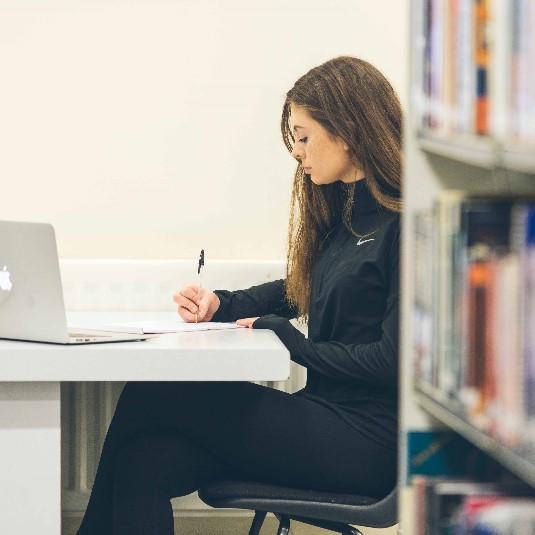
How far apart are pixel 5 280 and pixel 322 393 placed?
64 cm

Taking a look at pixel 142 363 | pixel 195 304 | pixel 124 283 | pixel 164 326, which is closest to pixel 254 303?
pixel 195 304

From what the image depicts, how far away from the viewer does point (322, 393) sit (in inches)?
77.2

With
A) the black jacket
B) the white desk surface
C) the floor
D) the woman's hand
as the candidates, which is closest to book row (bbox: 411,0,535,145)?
the white desk surface

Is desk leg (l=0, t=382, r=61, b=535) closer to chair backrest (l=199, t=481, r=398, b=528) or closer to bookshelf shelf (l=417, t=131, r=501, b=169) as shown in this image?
chair backrest (l=199, t=481, r=398, b=528)

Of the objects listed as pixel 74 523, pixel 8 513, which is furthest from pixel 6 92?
pixel 8 513

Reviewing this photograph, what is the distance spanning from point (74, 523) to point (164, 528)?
1037 millimetres

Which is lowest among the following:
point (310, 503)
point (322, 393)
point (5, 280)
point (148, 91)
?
point (310, 503)

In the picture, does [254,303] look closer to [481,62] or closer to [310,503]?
[310,503]

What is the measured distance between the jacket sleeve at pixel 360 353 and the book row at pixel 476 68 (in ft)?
2.16

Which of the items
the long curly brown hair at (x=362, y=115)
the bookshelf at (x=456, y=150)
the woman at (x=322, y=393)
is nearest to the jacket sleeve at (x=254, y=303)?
the woman at (x=322, y=393)

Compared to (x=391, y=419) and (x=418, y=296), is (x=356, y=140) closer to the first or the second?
(x=391, y=419)

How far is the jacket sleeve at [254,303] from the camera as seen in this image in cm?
229

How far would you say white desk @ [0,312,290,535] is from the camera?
1635 millimetres

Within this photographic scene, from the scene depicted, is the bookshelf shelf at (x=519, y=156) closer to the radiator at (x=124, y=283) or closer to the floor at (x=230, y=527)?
the radiator at (x=124, y=283)
